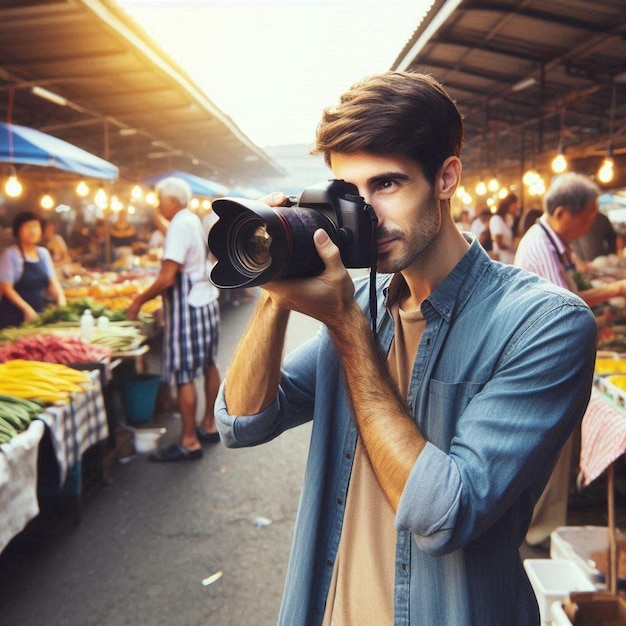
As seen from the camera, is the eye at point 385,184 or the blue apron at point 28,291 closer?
the eye at point 385,184

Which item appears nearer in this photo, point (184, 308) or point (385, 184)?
point (385, 184)

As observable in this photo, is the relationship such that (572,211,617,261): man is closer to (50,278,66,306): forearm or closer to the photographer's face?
(50,278,66,306): forearm

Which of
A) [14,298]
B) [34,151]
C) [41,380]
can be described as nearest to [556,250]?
[41,380]

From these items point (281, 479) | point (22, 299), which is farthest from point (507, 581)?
point (22, 299)

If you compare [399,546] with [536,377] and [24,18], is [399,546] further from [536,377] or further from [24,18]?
[24,18]

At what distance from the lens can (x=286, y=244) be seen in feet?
3.51

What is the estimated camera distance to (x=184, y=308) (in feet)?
16.3

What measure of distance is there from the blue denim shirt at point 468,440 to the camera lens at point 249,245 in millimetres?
Result: 315

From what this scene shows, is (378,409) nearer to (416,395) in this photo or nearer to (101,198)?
(416,395)

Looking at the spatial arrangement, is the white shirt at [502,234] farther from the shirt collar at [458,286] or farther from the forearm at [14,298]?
the shirt collar at [458,286]

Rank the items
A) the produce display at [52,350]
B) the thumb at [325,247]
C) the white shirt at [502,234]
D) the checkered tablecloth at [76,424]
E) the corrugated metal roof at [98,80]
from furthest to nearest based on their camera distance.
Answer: the white shirt at [502,234] → the corrugated metal roof at [98,80] → the produce display at [52,350] → the checkered tablecloth at [76,424] → the thumb at [325,247]

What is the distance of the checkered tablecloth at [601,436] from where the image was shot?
9.58 feet

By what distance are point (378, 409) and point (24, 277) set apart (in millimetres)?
6125

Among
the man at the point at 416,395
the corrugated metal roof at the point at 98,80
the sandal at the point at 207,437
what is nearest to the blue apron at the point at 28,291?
the corrugated metal roof at the point at 98,80
